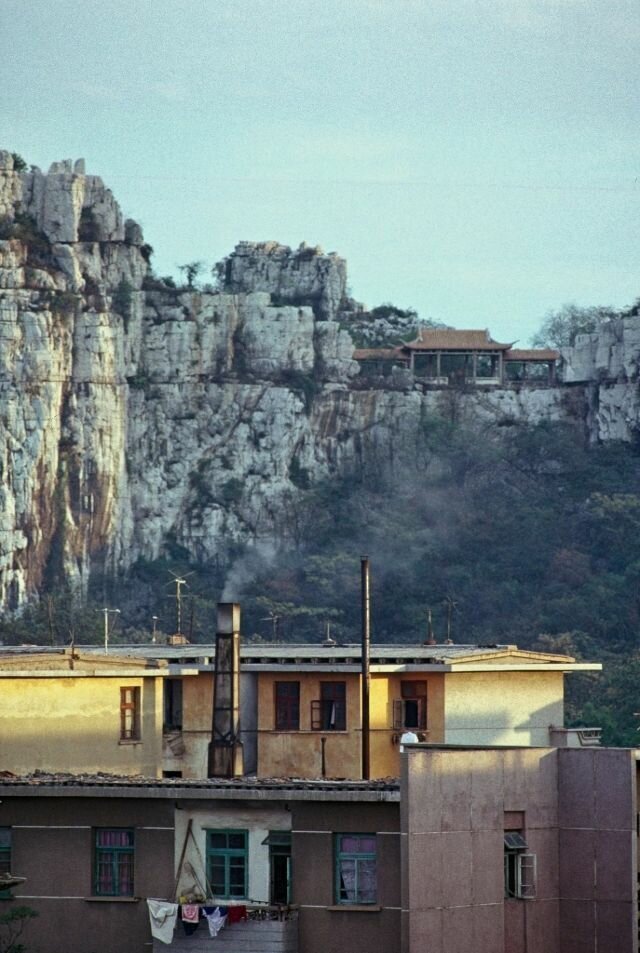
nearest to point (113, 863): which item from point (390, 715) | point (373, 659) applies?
point (390, 715)

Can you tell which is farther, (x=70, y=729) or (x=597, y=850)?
(x=70, y=729)

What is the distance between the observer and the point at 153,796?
33.5m

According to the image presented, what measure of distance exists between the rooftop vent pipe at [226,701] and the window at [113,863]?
6.24 meters

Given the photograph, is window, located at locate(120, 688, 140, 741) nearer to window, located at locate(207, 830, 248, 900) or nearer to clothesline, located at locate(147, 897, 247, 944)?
window, located at locate(207, 830, 248, 900)

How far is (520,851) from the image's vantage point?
33469 mm

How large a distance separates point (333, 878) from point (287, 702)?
13420 millimetres

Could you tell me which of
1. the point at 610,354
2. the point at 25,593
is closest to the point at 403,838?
the point at 25,593

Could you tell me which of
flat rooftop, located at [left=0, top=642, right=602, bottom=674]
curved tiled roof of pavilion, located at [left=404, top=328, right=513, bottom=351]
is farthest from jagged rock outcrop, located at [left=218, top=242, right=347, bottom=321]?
flat rooftop, located at [left=0, top=642, right=602, bottom=674]

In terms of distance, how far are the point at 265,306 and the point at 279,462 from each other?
6160mm

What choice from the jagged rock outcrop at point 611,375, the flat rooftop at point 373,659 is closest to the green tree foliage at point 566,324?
the jagged rock outcrop at point 611,375

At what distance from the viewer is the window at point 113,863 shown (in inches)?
1326

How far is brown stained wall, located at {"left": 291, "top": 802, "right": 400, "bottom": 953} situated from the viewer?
107 feet

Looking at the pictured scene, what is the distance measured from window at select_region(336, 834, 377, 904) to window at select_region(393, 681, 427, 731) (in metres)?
13.3

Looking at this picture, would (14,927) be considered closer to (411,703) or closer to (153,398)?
(411,703)
